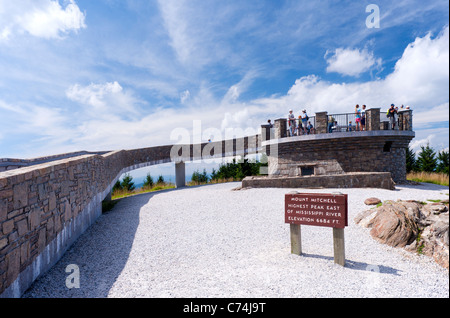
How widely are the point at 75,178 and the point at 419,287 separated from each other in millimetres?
8492

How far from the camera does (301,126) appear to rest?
16141mm

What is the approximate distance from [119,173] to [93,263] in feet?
38.0

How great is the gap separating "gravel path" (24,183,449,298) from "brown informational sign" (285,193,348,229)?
84cm

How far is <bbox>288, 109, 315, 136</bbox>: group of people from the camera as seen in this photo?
15.9 metres

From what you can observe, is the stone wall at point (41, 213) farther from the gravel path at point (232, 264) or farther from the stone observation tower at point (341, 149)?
the stone observation tower at point (341, 149)

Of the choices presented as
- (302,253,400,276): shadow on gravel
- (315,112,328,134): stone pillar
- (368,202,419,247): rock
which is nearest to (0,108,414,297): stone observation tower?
(315,112,328,134): stone pillar

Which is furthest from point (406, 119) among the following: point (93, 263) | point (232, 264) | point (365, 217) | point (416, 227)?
point (93, 263)

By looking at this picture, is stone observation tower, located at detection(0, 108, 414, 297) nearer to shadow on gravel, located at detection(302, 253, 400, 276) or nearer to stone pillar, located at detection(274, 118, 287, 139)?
stone pillar, located at detection(274, 118, 287, 139)

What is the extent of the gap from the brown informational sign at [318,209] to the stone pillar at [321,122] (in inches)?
425

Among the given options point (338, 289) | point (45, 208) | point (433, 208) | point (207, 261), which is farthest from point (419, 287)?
point (45, 208)

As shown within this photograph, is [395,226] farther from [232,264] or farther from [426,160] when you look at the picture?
[426,160]
